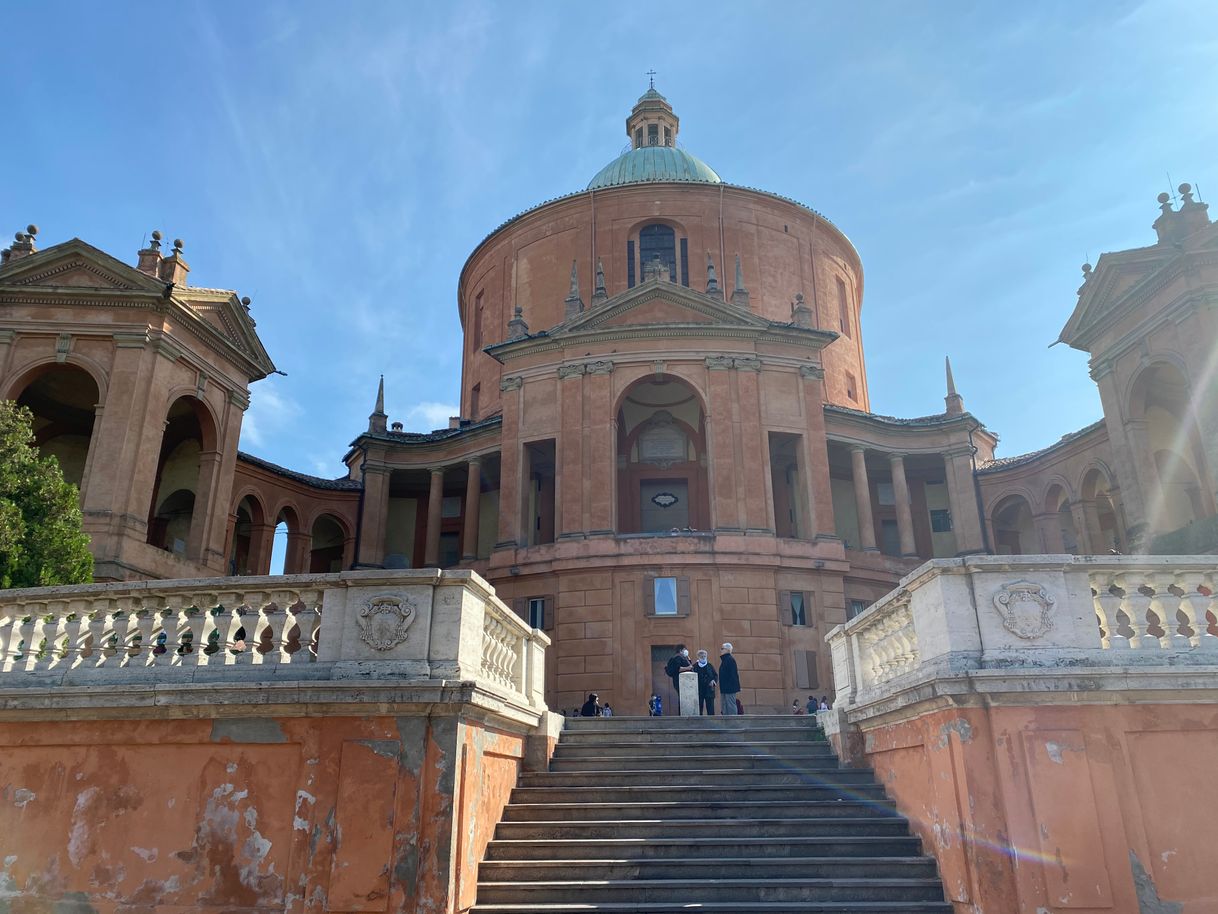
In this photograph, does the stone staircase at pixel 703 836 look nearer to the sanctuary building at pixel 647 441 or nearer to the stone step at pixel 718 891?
the stone step at pixel 718 891

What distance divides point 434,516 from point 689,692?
1709 centimetres

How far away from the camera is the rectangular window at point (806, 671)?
23391mm

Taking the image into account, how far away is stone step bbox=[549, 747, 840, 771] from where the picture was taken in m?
11.7

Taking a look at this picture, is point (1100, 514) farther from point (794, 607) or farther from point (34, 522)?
point (34, 522)

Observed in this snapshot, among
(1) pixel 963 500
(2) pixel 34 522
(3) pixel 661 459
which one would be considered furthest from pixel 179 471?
(1) pixel 963 500

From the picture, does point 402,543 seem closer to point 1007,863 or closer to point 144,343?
point 144,343

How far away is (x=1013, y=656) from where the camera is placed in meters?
8.26

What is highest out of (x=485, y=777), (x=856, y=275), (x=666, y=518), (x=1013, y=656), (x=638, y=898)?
(x=856, y=275)

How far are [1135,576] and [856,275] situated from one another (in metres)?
32.1

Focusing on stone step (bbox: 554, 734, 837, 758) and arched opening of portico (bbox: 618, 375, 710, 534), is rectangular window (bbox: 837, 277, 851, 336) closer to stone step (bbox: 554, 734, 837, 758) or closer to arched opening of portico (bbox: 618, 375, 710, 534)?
arched opening of portico (bbox: 618, 375, 710, 534)

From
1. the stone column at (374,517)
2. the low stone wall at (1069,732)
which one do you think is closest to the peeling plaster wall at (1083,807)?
the low stone wall at (1069,732)

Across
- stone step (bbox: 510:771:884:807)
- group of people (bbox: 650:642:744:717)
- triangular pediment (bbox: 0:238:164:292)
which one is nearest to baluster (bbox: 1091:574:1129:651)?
stone step (bbox: 510:771:884:807)

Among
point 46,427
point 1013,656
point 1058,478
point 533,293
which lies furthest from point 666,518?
point 1013,656

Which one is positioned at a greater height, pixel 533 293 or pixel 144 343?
pixel 533 293
